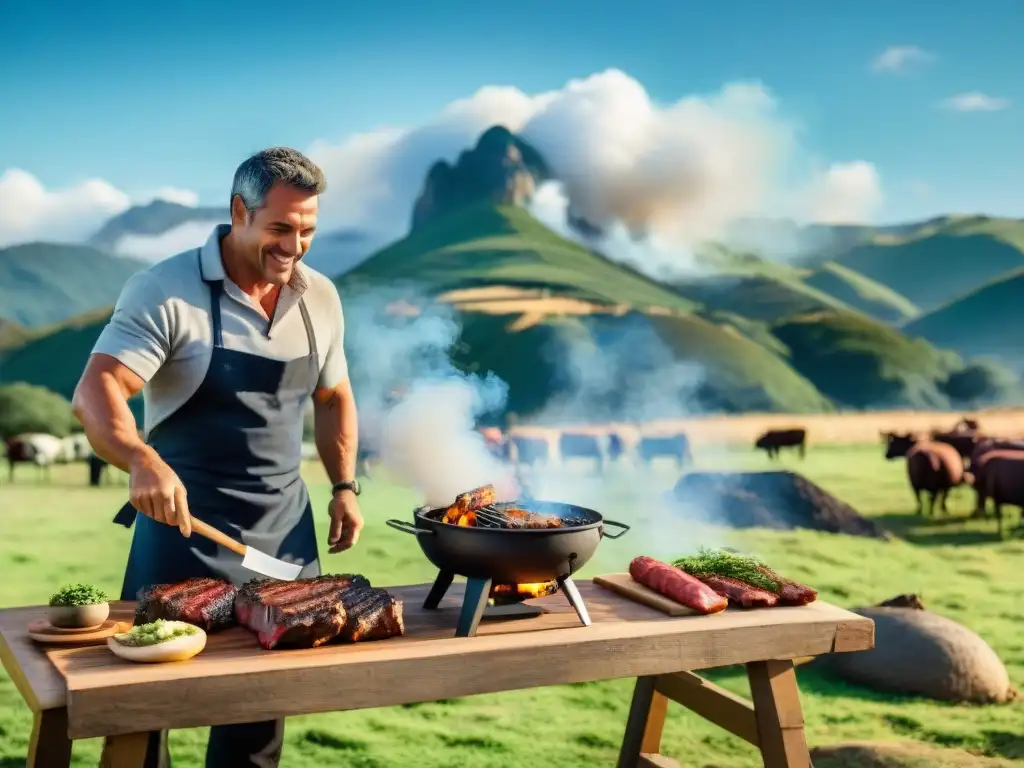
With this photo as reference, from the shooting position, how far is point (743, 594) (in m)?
3.46

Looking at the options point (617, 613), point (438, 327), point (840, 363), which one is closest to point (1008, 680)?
point (617, 613)

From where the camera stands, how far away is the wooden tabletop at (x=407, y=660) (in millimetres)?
2502

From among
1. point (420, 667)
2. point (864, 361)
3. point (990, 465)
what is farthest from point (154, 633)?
point (864, 361)

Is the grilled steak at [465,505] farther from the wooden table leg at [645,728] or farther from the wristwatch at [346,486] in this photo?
the wooden table leg at [645,728]

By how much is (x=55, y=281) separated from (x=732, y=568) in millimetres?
21792

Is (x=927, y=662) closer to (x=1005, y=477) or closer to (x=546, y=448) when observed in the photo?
(x=1005, y=477)

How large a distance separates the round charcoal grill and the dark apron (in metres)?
0.69

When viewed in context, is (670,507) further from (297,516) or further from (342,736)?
(297,516)

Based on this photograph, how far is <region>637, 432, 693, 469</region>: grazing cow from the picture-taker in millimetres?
17672

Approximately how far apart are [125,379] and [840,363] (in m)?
27.3

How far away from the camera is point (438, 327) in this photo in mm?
26703

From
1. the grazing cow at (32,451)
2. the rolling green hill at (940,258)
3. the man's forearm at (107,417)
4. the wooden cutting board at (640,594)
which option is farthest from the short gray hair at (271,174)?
the rolling green hill at (940,258)

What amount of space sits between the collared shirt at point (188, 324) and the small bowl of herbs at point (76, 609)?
0.73m

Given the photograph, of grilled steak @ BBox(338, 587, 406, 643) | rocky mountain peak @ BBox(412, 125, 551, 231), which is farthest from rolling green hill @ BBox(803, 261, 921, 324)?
grilled steak @ BBox(338, 587, 406, 643)
